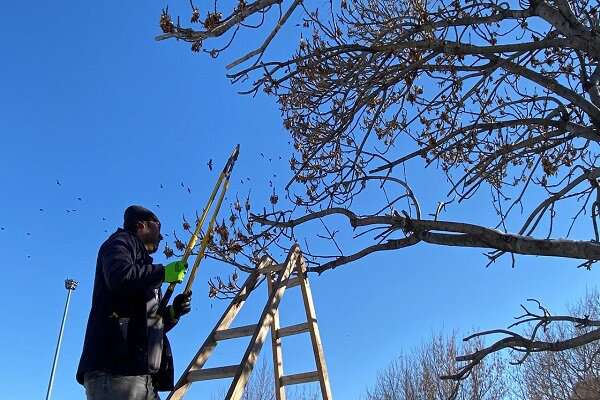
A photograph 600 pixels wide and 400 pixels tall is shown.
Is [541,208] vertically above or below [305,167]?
below

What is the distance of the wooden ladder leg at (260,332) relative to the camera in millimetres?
3861

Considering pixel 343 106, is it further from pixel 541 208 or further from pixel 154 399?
pixel 154 399

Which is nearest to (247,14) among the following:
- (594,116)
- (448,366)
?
(594,116)

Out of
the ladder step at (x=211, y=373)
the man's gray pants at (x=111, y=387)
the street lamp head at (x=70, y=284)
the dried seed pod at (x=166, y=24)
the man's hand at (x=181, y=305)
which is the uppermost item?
the street lamp head at (x=70, y=284)

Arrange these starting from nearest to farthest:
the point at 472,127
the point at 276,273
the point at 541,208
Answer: the point at 541,208
the point at 472,127
the point at 276,273

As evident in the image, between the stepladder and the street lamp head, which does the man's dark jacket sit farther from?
the street lamp head

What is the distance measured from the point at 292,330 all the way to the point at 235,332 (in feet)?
1.99

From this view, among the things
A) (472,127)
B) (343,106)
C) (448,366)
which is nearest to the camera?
(472,127)

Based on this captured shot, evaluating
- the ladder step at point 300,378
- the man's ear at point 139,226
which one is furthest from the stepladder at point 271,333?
the man's ear at point 139,226

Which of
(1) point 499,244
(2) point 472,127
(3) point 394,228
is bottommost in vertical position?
(1) point 499,244

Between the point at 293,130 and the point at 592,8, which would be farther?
the point at 293,130

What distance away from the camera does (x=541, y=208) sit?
3.69m

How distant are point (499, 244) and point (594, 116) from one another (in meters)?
1.05

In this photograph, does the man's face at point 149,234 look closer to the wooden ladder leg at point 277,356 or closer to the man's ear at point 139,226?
the man's ear at point 139,226
